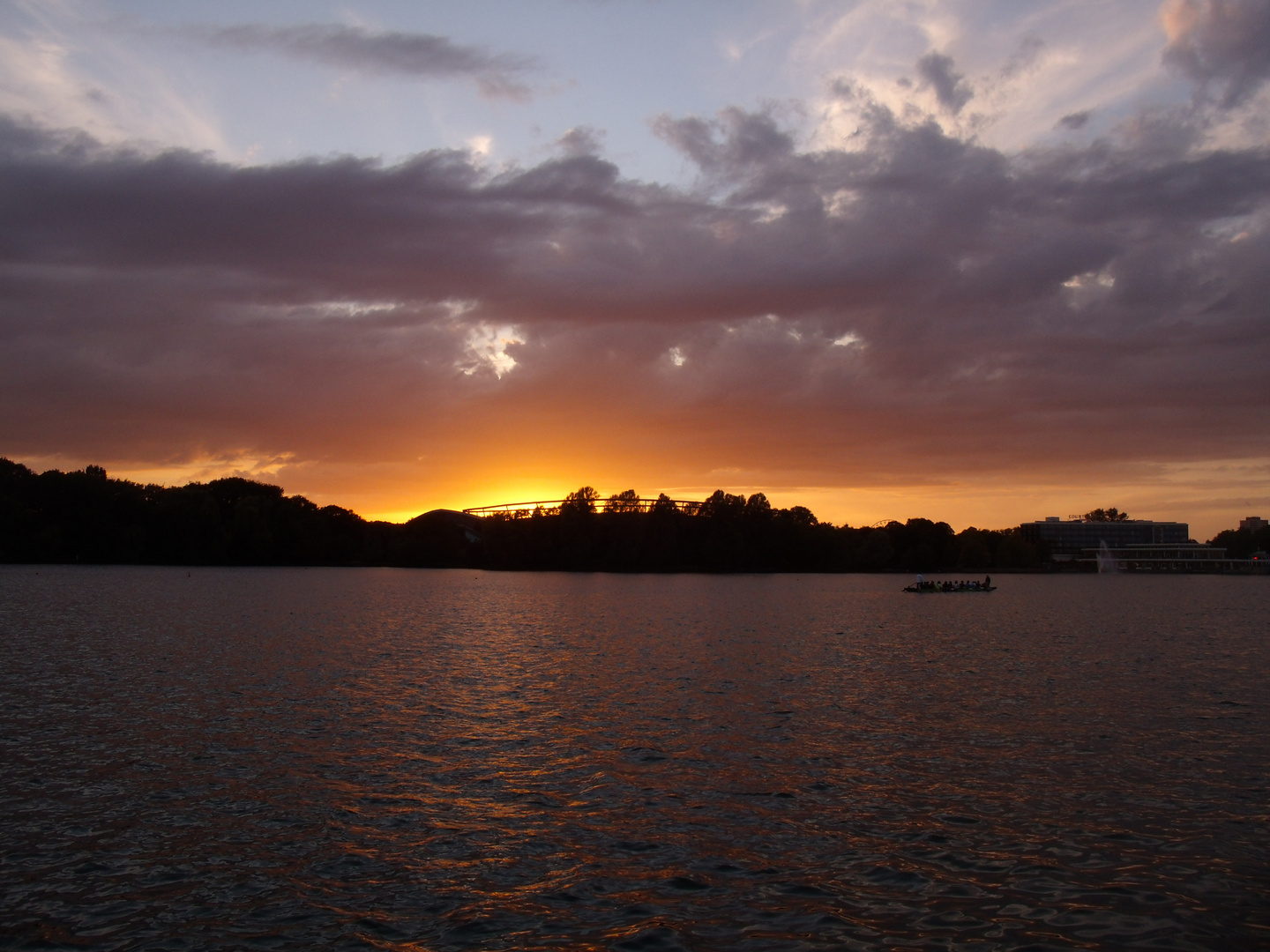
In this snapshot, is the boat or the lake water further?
the boat

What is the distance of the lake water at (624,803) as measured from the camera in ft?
46.5

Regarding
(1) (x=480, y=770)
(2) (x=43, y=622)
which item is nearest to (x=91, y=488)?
(2) (x=43, y=622)

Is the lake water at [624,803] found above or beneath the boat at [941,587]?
beneath

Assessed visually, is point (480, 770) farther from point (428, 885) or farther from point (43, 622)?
point (43, 622)

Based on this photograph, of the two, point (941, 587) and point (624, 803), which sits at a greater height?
point (941, 587)

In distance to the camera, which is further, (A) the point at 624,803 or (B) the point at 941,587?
(B) the point at 941,587

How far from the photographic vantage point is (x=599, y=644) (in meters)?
55.2

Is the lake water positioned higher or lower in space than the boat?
lower

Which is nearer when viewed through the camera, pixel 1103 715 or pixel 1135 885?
pixel 1135 885

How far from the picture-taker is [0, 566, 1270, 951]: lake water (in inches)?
559

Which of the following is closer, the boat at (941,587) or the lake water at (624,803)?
the lake water at (624,803)

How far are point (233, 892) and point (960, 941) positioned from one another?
11.3 m

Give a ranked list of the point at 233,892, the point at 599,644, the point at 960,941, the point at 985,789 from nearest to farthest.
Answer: the point at 960,941 < the point at 233,892 < the point at 985,789 < the point at 599,644

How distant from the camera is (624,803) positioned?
20359 mm
